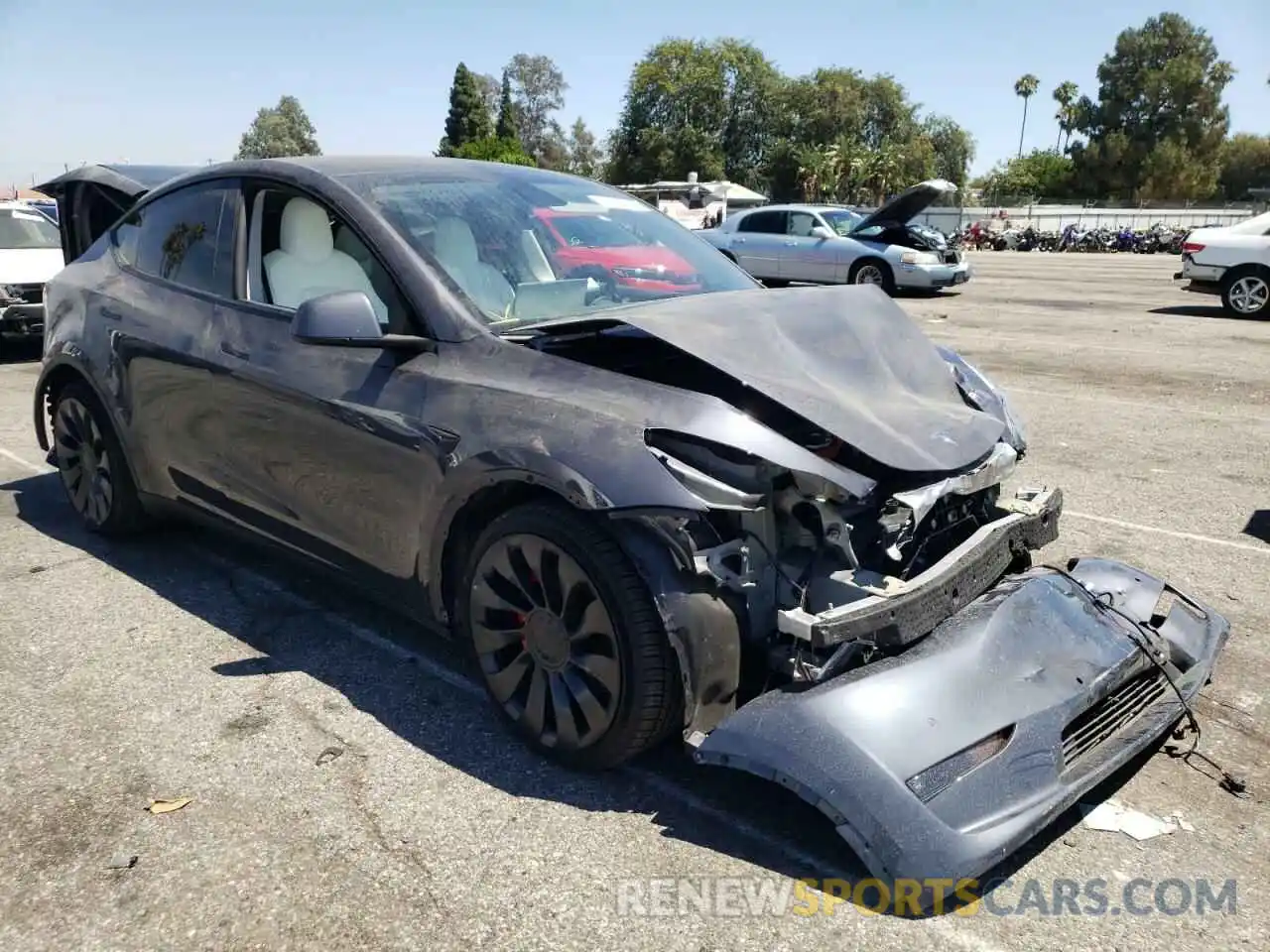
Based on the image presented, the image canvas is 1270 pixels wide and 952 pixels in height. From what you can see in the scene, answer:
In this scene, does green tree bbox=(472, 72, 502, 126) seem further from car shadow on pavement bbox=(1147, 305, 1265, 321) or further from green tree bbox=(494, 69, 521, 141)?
car shadow on pavement bbox=(1147, 305, 1265, 321)

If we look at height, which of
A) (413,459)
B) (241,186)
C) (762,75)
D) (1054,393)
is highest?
(762,75)

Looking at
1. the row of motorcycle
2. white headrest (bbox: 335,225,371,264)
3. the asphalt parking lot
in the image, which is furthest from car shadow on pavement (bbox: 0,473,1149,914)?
the row of motorcycle

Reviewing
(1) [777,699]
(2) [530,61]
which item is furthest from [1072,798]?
(2) [530,61]

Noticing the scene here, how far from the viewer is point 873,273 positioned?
18.2 m

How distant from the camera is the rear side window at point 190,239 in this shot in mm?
3990

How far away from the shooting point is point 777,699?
8.29ft

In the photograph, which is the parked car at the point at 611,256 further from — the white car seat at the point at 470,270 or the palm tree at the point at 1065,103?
the palm tree at the point at 1065,103

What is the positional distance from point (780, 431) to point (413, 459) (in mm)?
1127

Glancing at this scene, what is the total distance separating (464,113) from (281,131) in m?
19.6

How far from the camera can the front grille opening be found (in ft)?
8.52

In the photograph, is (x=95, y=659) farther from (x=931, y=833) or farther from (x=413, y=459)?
(x=931, y=833)

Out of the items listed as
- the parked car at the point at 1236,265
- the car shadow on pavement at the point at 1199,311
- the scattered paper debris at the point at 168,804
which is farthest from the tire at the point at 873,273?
the scattered paper debris at the point at 168,804

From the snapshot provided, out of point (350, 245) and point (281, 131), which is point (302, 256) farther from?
point (281, 131)

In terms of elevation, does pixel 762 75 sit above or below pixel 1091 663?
above
